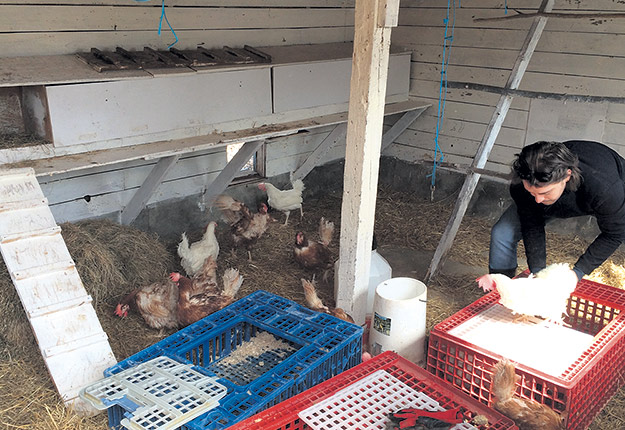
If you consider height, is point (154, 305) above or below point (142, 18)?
below

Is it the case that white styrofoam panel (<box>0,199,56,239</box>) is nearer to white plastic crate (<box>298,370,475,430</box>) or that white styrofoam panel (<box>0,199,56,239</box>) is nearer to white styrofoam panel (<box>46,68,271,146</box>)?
white styrofoam panel (<box>46,68,271,146</box>)

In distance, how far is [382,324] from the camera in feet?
8.94

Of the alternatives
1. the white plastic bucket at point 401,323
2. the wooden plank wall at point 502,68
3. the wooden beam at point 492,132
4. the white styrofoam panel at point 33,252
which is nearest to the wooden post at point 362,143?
the white plastic bucket at point 401,323

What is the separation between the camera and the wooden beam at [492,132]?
3324mm

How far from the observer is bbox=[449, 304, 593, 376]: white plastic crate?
7.42 ft

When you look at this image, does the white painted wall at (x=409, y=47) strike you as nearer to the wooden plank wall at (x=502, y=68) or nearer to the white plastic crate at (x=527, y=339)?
the wooden plank wall at (x=502, y=68)

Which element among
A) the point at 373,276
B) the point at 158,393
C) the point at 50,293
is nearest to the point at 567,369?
the point at 373,276

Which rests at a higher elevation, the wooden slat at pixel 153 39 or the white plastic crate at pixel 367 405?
the wooden slat at pixel 153 39

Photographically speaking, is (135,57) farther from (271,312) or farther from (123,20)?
(271,312)

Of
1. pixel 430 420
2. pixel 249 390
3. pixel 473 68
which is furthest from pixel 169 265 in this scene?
pixel 473 68

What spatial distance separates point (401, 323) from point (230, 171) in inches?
77.7

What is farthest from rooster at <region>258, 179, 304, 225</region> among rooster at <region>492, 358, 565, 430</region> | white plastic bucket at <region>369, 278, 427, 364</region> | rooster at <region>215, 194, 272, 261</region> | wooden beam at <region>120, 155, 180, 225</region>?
rooster at <region>492, 358, 565, 430</region>

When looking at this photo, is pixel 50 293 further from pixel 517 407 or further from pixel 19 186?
pixel 517 407

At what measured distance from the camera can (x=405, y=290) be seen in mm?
2869
